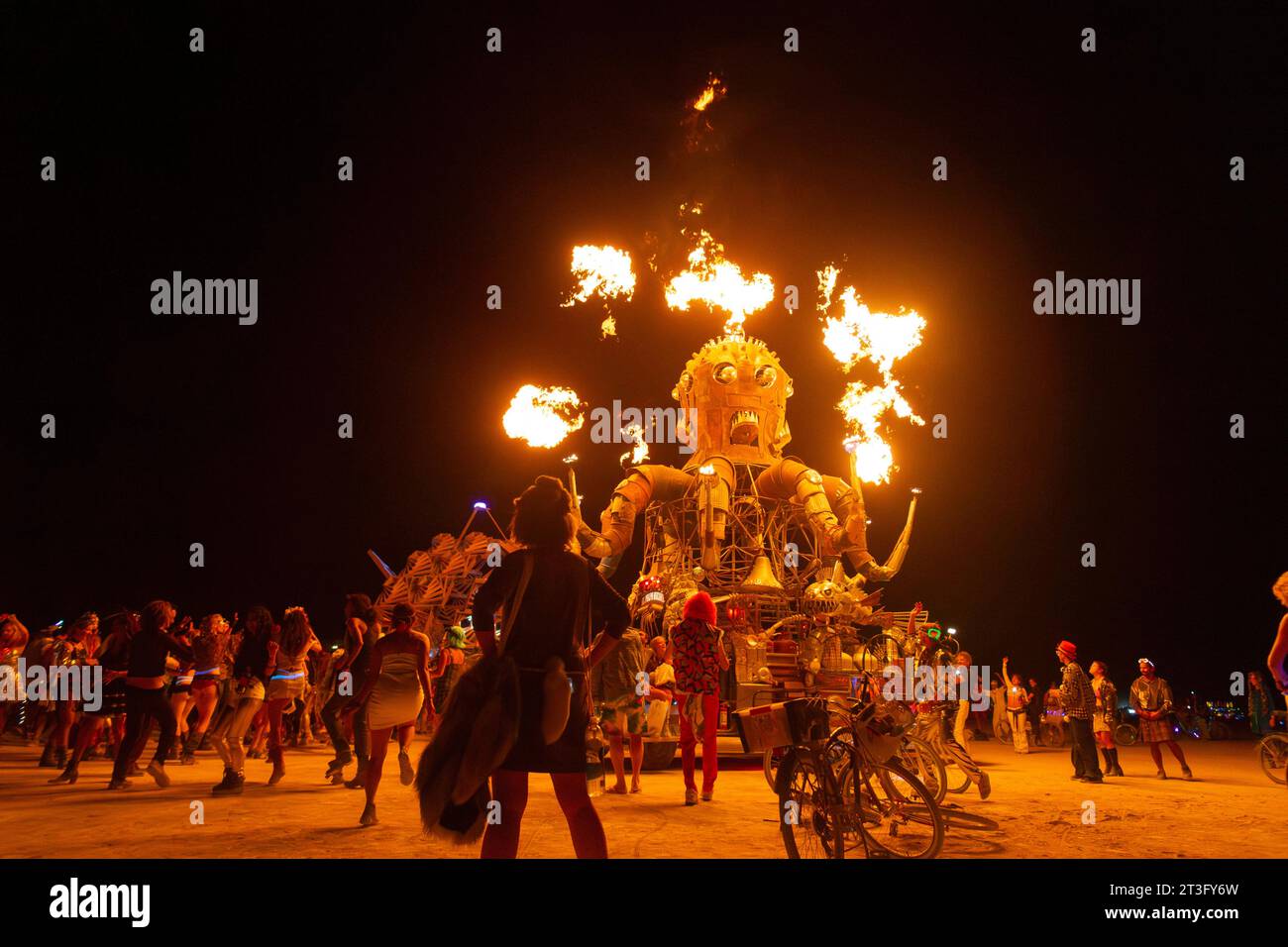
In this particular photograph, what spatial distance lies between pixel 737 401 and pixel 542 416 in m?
5.56

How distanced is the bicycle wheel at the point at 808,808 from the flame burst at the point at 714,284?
19.3 m

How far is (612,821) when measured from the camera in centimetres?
791

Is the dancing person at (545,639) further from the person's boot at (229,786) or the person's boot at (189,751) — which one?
the person's boot at (189,751)

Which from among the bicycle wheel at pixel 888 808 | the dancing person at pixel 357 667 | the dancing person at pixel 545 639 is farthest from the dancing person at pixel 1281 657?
the dancing person at pixel 357 667

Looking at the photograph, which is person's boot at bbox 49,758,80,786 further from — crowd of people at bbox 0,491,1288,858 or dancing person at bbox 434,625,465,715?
dancing person at bbox 434,625,465,715

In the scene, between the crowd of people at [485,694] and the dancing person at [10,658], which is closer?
the crowd of people at [485,694]

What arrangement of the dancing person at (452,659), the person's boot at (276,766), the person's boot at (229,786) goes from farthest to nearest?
the dancing person at (452,659), the person's boot at (276,766), the person's boot at (229,786)

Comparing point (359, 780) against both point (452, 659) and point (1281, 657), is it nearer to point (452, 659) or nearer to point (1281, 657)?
point (452, 659)

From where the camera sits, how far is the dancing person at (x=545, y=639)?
414 centimetres

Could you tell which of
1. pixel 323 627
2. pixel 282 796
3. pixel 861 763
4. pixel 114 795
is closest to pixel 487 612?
pixel 861 763

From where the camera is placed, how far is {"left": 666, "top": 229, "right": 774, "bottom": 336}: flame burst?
2409 centimetres

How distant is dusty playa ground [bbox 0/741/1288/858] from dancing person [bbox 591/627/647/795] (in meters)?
0.69

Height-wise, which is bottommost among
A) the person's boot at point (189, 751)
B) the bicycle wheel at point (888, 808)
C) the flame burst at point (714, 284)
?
the person's boot at point (189, 751)

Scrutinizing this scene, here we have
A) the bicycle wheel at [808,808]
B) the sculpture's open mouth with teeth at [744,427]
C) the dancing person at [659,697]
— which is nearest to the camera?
the bicycle wheel at [808,808]
